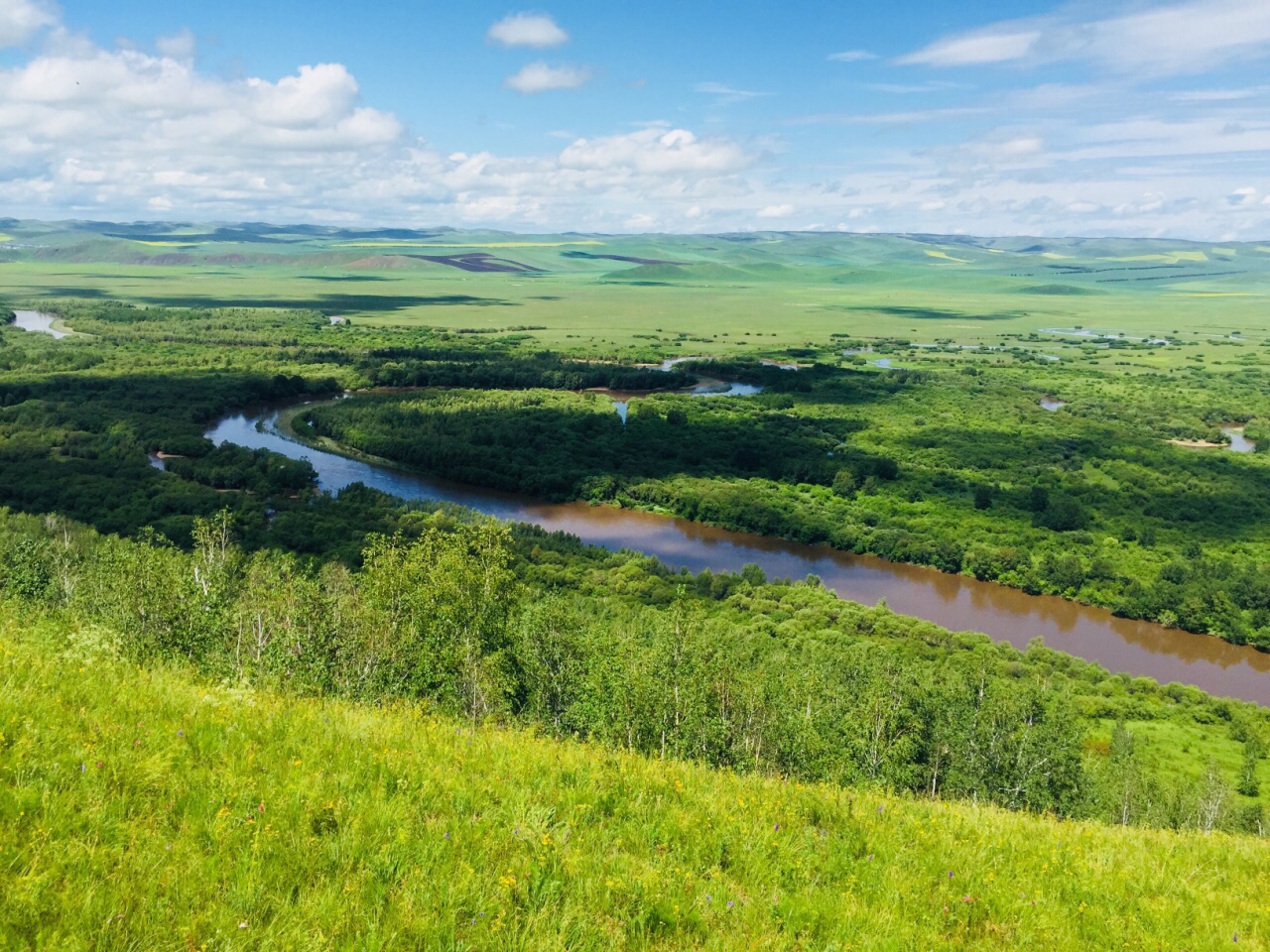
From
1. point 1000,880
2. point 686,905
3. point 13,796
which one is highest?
point 13,796

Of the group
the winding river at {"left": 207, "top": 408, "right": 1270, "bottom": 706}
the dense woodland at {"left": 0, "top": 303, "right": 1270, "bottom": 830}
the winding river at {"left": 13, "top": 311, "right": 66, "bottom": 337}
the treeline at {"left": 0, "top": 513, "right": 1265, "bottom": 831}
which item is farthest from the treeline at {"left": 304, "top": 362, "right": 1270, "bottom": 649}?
the winding river at {"left": 13, "top": 311, "right": 66, "bottom": 337}

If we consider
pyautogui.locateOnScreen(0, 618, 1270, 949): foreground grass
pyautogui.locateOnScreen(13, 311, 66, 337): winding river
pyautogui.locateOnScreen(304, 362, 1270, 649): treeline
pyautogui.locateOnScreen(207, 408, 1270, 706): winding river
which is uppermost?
pyautogui.locateOnScreen(13, 311, 66, 337): winding river

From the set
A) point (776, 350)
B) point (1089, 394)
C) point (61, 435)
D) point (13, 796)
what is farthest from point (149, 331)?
point (13, 796)

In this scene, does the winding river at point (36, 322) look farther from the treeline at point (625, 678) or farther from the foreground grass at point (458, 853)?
the foreground grass at point (458, 853)

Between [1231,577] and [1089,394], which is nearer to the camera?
[1231,577]

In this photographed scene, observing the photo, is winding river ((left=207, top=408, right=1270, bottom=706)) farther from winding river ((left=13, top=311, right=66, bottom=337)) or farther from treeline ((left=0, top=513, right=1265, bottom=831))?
winding river ((left=13, top=311, right=66, bottom=337))

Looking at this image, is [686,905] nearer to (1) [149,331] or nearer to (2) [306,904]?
(2) [306,904]
